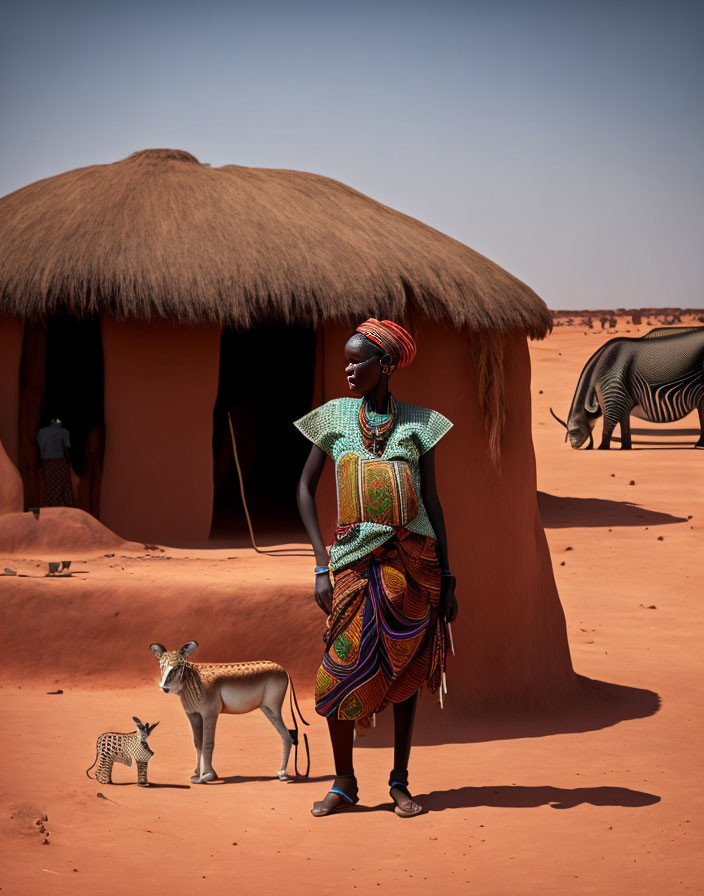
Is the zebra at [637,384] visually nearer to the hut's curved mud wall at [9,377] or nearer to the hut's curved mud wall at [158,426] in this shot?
the hut's curved mud wall at [158,426]

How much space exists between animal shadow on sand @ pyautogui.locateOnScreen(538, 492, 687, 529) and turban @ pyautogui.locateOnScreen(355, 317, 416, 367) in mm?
9120

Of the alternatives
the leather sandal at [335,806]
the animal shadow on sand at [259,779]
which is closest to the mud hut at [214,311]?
the animal shadow on sand at [259,779]

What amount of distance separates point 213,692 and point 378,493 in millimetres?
1005

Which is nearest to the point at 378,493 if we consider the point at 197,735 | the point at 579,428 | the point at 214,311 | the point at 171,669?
the point at 171,669

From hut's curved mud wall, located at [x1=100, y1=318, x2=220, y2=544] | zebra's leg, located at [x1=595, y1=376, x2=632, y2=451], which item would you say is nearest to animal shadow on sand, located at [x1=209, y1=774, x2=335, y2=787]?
hut's curved mud wall, located at [x1=100, y1=318, x2=220, y2=544]

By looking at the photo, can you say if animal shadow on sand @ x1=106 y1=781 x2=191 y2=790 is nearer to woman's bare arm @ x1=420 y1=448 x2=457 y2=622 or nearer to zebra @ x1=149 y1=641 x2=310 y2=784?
zebra @ x1=149 y1=641 x2=310 y2=784

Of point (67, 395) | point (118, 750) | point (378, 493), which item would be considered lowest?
point (118, 750)

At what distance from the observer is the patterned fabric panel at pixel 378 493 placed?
399 centimetres

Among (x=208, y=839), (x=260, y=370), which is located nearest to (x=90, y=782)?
(x=208, y=839)

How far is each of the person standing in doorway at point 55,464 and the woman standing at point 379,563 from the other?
456 centimetres

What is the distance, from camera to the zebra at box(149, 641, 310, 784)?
423 centimetres

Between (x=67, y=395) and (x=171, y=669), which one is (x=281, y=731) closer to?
(x=171, y=669)

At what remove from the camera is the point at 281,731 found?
→ 174 inches

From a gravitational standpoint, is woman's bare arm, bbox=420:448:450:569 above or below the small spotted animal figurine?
above
